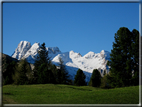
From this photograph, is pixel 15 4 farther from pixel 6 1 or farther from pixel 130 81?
pixel 130 81

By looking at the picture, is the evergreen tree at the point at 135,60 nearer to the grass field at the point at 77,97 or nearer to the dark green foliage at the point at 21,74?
the grass field at the point at 77,97

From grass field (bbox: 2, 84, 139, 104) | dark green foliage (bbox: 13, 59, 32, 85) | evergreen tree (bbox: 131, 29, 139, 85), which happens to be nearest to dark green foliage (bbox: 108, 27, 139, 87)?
evergreen tree (bbox: 131, 29, 139, 85)

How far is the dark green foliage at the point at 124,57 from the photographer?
28.5m

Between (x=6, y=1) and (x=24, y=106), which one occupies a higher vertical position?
(x=6, y=1)

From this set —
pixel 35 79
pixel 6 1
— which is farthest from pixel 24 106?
pixel 35 79

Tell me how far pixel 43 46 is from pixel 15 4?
43.4m

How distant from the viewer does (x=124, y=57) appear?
29.3m

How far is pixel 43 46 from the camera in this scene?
189 ft

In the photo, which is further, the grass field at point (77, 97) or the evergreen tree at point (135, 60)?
the evergreen tree at point (135, 60)

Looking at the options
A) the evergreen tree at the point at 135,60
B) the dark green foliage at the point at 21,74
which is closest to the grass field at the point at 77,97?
Answer: the evergreen tree at the point at 135,60

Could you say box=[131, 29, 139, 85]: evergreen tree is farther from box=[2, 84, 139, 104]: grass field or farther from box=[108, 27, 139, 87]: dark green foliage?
box=[2, 84, 139, 104]: grass field

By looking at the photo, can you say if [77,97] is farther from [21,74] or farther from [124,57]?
[21,74]

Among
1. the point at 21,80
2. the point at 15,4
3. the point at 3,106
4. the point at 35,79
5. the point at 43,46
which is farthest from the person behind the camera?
the point at 43,46

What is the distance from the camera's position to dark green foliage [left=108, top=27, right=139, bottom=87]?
93.7ft
